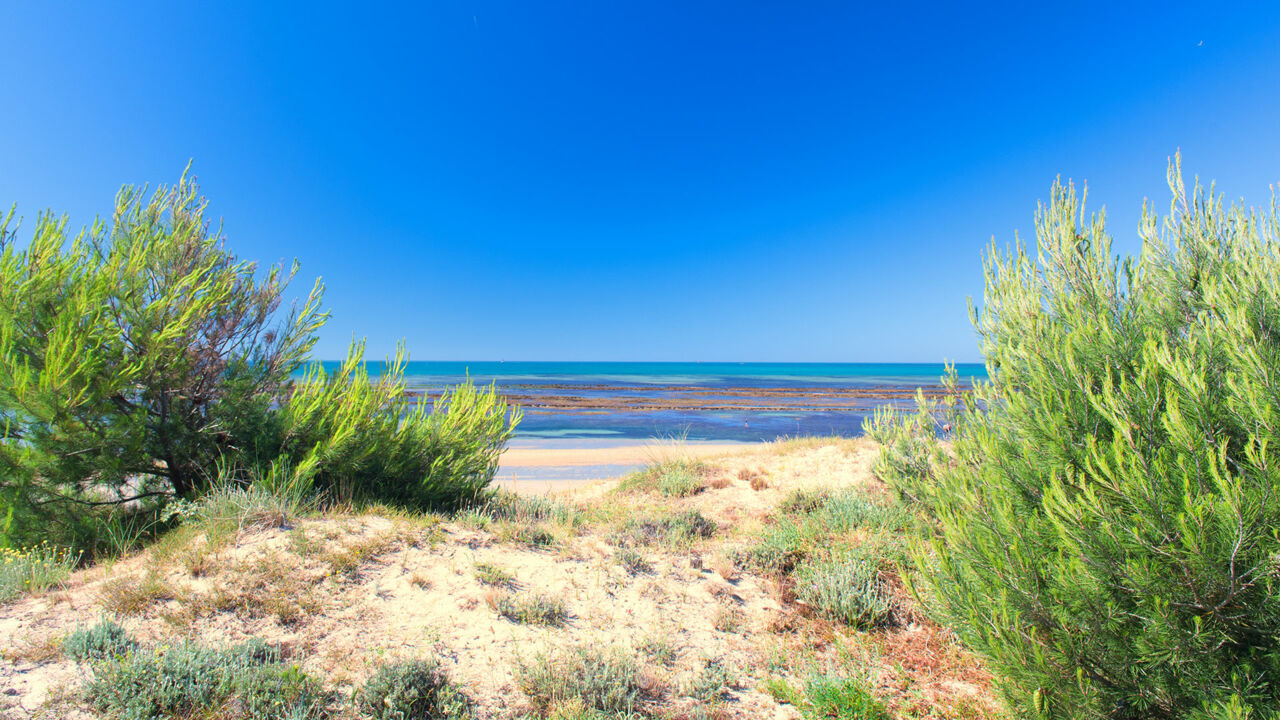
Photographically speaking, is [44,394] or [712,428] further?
[712,428]

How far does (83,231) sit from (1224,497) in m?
9.09

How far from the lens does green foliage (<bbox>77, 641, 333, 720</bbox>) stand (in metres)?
2.70

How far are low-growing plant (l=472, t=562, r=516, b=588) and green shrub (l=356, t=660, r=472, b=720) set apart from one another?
4.48 ft

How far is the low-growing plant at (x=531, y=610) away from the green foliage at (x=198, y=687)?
1.35 meters

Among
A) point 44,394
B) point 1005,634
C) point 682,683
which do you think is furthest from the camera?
point 44,394

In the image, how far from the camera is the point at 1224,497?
2061mm

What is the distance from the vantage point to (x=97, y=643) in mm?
3109

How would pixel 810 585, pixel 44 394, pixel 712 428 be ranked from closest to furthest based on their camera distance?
pixel 44 394 → pixel 810 585 → pixel 712 428

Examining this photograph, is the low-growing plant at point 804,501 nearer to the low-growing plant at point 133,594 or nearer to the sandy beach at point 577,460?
the sandy beach at point 577,460

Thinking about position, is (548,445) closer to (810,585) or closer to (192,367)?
(192,367)

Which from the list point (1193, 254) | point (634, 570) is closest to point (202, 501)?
point (634, 570)

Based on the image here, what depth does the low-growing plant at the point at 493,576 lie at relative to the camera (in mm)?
4551

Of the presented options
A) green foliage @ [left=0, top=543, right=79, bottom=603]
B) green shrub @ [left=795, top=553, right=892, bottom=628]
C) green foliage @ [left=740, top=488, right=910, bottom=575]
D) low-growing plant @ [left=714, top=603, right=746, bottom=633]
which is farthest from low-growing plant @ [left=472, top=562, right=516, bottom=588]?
green foliage @ [left=0, top=543, right=79, bottom=603]

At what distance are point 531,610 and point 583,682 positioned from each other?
1003 mm
